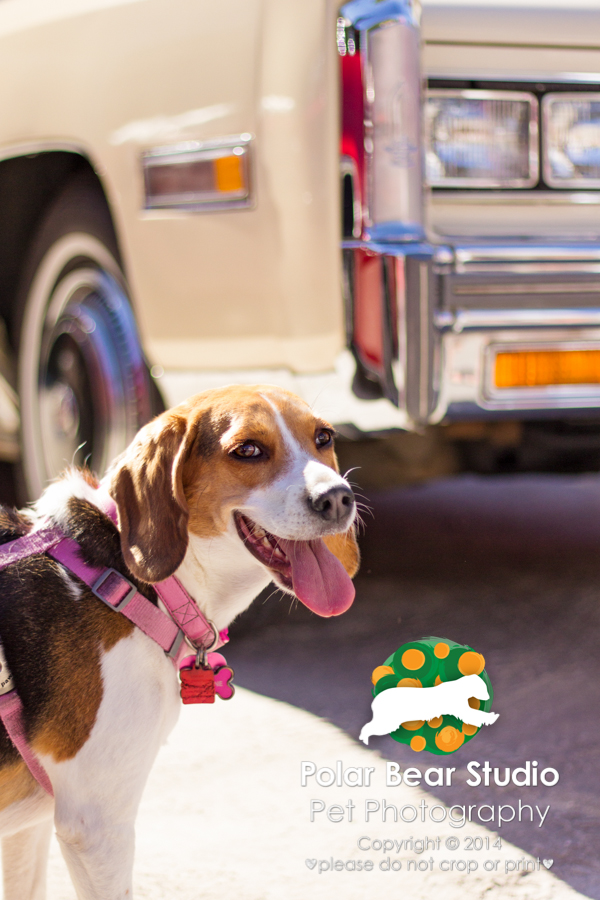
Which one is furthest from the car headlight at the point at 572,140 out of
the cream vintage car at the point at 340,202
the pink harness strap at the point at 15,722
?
the pink harness strap at the point at 15,722

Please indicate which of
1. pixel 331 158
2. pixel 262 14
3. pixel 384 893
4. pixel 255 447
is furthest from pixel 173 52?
pixel 384 893

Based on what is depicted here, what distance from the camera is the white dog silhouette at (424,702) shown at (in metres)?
2.04

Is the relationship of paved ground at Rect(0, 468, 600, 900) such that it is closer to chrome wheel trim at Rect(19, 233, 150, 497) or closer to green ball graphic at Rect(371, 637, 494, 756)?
green ball graphic at Rect(371, 637, 494, 756)

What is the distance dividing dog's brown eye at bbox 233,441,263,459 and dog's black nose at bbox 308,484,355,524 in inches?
5.7

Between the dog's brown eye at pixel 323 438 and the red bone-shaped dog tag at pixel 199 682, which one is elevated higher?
the dog's brown eye at pixel 323 438

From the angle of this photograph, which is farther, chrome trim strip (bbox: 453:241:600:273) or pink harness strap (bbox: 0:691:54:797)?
chrome trim strip (bbox: 453:241:600:273)

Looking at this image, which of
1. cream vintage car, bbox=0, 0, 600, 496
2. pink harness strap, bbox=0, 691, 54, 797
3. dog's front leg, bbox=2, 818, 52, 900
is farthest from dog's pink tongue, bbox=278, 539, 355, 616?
cream vintage car, bbox=0, 0, 600, 496

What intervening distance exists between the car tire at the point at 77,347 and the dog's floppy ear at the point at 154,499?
1158mm

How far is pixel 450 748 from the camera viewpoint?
2.16m

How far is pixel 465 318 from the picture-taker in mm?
2645

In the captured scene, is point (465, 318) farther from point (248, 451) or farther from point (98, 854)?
point (98, 854)

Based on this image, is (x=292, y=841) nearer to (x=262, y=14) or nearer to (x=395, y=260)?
(x=395, y=260)

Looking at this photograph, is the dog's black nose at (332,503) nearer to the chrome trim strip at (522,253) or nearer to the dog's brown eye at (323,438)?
the dog's brown eye at (323,438)

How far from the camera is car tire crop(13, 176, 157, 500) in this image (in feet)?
10.0
